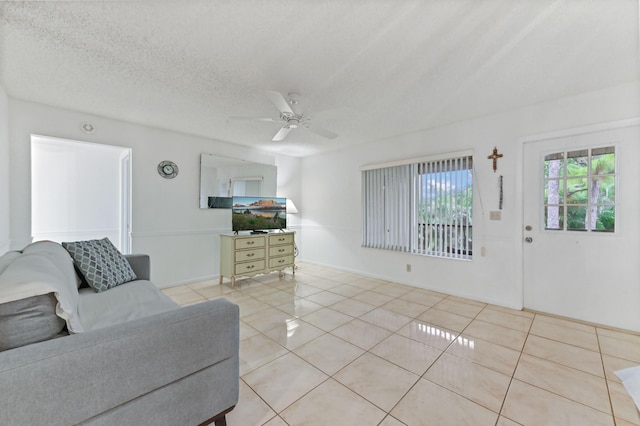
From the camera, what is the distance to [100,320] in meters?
1.61

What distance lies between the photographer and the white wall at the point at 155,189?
2736 millimetres

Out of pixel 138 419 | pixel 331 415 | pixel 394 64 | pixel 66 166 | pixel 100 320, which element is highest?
pixel 394 64

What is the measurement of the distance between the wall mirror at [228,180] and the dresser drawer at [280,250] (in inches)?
42.3

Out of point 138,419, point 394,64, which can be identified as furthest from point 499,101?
point 138,419

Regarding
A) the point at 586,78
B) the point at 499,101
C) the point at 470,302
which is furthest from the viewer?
the point at 470,302

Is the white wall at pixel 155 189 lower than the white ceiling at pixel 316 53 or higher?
lower

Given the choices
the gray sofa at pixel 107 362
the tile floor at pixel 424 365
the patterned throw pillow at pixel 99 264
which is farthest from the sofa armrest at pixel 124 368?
the patterned throw pillow at pixel 99 264

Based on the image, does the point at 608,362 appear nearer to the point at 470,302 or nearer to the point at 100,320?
the point at 470,302

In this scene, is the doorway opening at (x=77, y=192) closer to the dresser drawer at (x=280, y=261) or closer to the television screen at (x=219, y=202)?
the television screen at (x=219, y=202)

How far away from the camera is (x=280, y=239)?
173 inches

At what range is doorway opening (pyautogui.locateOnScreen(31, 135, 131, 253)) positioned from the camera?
406 centimetres

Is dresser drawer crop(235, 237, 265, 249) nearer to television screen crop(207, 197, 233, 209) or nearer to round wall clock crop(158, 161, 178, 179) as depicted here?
television screen crop(207, 197, 233, 209)

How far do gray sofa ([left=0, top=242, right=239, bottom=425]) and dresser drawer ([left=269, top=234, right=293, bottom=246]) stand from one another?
9.52 feet

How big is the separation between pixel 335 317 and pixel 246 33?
2.66 metres
